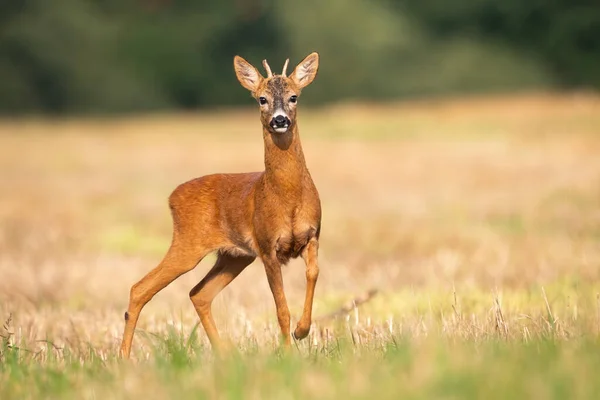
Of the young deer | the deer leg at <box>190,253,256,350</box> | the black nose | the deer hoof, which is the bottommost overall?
the deer hoof

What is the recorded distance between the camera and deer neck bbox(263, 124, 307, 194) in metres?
7.21

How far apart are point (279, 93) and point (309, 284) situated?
1176 mm

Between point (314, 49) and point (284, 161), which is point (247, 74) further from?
point (314, 49)

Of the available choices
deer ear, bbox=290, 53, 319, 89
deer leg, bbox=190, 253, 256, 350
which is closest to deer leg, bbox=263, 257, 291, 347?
deer leg, bbox=190, 253, 256, 350

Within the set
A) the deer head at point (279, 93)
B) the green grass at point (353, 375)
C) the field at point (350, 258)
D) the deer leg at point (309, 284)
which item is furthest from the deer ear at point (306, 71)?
the green grass at point (353, 375)

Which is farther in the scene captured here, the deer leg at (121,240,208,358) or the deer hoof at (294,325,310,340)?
the deer leg at (121,240,208,358)

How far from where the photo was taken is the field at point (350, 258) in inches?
194

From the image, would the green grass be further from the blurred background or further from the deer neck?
the deer neck

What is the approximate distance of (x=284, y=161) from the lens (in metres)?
7.26

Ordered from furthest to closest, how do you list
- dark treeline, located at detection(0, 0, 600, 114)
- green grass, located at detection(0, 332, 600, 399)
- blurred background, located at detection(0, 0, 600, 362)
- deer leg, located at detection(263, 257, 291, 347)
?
dark treeline, located at detection(0, 0, 600, 114) → blurred background, located at detection(0, 0, 600, 362) → deer leg, located at detection(263, 257, 291, 347) → green grass, located at detection(0, 332, 600, 399)

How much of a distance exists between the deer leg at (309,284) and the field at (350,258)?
0.10m

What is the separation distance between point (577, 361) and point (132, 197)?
15.8 metres

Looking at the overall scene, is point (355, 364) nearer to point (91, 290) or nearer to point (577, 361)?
point (577, 361)

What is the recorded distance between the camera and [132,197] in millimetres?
19984
